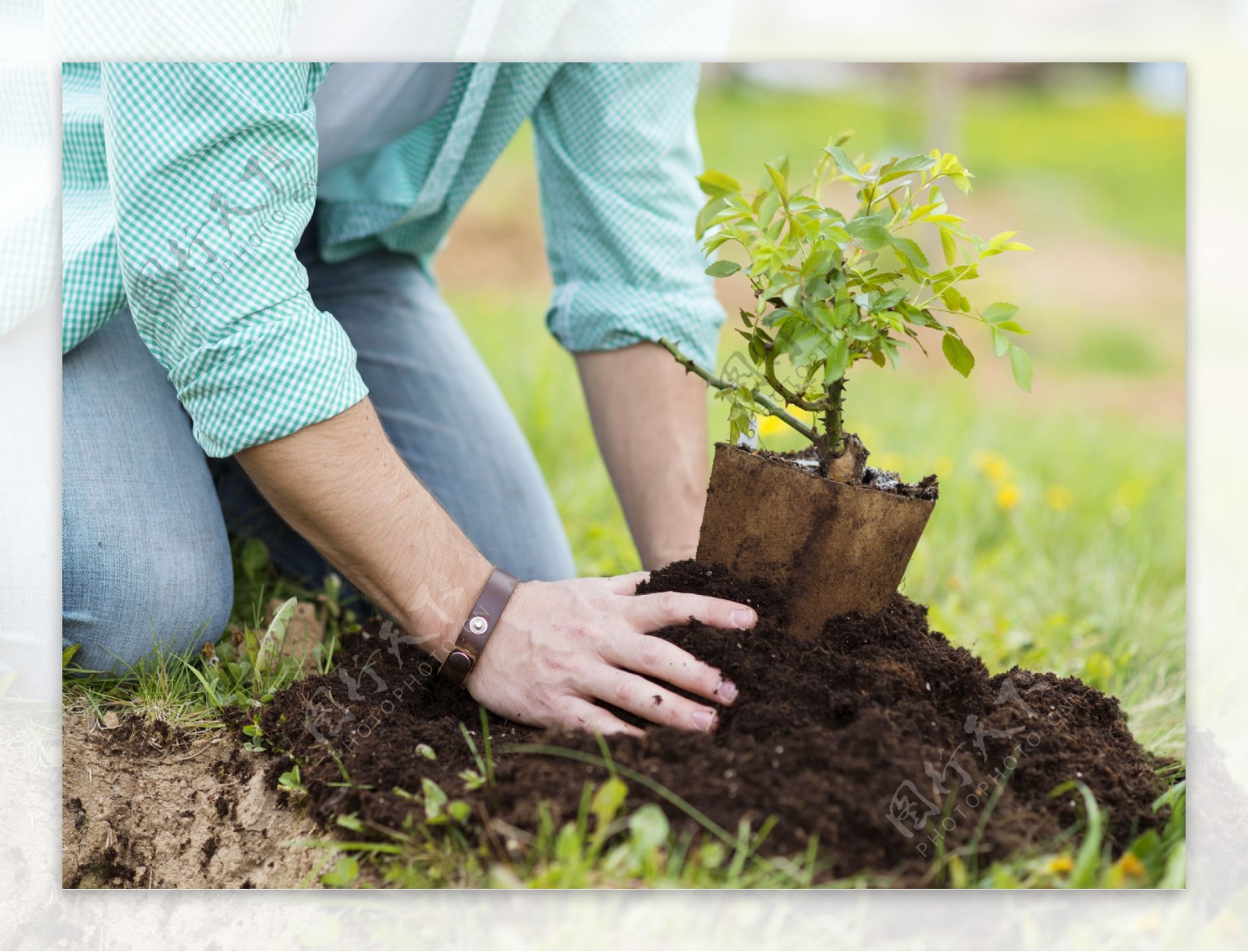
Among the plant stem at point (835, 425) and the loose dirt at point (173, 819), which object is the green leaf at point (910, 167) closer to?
the plant stem at point (835, 425)

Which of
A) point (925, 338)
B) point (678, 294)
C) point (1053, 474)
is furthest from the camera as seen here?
point (925, 338)

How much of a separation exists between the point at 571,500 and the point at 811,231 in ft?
4.70

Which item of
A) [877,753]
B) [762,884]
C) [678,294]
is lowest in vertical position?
[762,884]

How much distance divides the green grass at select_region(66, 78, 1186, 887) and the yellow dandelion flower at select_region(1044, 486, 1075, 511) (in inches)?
0.7

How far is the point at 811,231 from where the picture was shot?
3.68 ft

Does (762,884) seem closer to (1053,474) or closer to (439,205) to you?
(439,205)

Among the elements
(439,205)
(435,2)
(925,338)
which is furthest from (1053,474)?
(435,2)

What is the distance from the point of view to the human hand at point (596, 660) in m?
1.16

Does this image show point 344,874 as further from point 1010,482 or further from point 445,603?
point 1010,482

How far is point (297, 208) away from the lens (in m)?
1.25

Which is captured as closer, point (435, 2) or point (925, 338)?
point (435, 2)

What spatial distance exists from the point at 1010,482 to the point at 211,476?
187 centimetres

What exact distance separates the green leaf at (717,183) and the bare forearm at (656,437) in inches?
24.6

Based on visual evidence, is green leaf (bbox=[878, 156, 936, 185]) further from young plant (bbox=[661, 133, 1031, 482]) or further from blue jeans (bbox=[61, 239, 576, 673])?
blue jeans (bbox=[61, 239, 576, 673])
